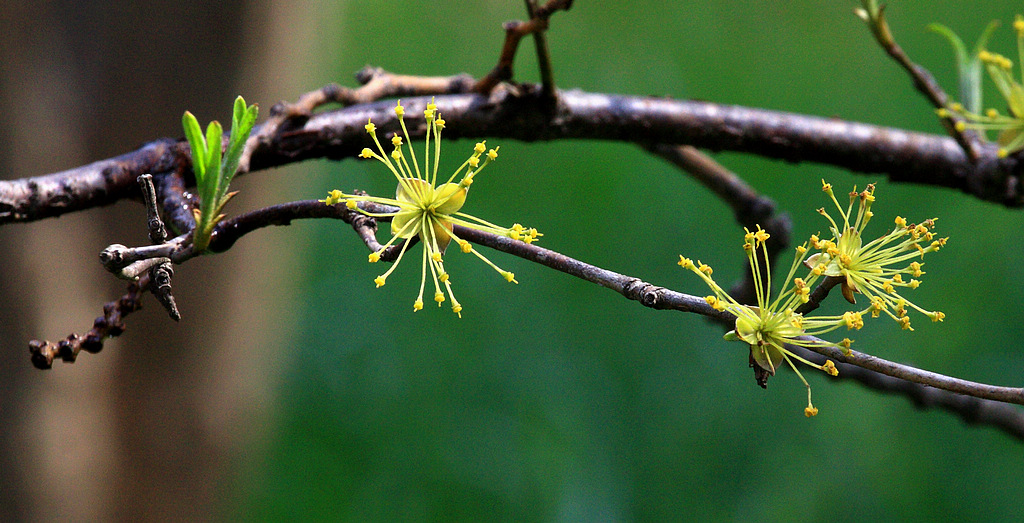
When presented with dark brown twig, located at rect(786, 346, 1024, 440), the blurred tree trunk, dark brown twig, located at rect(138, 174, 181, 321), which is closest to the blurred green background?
the blurred tree trunk

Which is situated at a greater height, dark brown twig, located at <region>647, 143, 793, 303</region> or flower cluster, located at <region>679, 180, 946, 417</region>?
dark brown twig, located at <region>647, 143, 793, 303</region>

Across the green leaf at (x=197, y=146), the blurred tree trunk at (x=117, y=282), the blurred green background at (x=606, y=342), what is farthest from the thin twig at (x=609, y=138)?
the blurred green background at (x=606, y=342)

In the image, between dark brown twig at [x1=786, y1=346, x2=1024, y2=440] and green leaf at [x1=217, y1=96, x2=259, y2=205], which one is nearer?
green leaf at [x1=217, y1=96, x2=259, y2=205]

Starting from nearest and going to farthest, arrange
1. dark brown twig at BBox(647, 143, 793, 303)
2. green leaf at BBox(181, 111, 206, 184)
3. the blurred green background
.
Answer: green leaf at BBox(181, 111, 206, 184), dark brown twig at BBox(647, 143, 793, 303), the blurred green background

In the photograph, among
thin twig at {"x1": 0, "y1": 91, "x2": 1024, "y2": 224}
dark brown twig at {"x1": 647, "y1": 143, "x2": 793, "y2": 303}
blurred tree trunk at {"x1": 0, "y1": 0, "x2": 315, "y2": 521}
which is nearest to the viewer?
thin twig at {"x1": 0, "y1": 91, "x2": 1024, "y2": 224}

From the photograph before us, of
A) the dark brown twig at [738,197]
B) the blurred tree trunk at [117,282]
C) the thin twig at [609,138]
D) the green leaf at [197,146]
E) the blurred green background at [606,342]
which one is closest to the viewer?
the green leaf at [197,146]

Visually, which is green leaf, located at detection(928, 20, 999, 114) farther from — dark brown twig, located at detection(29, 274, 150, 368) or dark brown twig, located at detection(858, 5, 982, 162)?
dark brown twig, located at detection(29, 274, 150, 368)

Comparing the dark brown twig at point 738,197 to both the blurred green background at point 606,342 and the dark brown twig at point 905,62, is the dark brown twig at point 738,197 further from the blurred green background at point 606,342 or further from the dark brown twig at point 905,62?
the blurred green background at point 606,342
